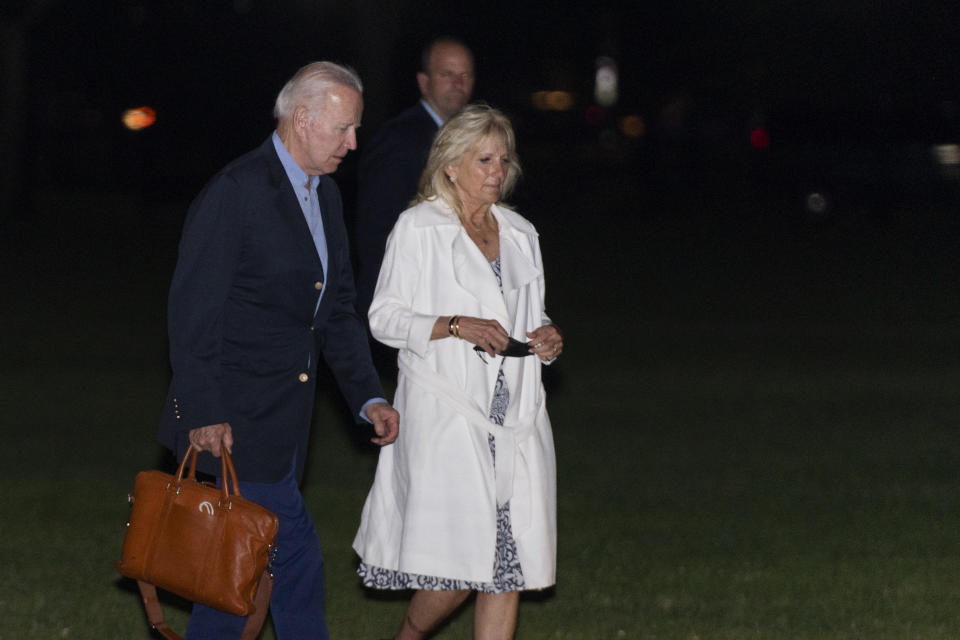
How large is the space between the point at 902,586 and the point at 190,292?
12.4 feet

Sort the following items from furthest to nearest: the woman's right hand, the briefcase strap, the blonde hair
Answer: the blonde hair < the woman's right hand < the briefcase strap

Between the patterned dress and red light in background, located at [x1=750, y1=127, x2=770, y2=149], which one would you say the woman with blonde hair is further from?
red light in background, located at [x1=750, y1=127, x2=770, y2=149]

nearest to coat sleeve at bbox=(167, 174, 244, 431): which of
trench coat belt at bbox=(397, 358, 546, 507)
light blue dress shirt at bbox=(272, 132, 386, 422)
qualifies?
light blue dress shirt at bbox=(272, 132, 386, 422)

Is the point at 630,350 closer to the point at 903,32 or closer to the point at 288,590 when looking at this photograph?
the point at 288,590

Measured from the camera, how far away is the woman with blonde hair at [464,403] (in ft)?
16.6

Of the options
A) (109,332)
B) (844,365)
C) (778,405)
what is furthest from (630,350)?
(109,332)

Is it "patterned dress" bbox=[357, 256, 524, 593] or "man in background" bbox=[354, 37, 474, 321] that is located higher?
"man in background" bbox=[354, 37, 474, 321]

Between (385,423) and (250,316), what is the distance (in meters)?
0.61

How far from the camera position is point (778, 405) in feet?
38.1

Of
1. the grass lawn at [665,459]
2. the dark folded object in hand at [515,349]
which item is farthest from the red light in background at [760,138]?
the dark folded object in hand at [515,349]

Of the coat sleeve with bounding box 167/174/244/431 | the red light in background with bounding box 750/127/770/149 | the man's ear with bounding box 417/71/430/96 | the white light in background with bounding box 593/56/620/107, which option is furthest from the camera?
the white light in background with bounding box 593/56/620/107

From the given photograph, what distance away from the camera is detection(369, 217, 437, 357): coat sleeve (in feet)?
16.6

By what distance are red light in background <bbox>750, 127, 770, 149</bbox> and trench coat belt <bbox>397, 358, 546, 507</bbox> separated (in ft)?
84.0

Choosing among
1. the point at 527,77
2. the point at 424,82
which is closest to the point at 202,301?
the point at 424,82
